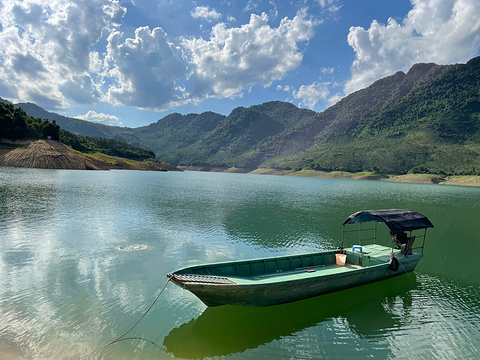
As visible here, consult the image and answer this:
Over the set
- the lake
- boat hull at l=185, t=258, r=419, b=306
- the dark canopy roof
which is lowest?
the lake

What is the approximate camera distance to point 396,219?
1925 centimetres

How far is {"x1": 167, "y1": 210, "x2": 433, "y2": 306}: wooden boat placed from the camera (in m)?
12.4

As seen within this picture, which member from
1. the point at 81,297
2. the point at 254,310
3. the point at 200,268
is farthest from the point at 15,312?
the point at 254,310

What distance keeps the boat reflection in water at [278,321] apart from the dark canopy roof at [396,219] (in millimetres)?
4350

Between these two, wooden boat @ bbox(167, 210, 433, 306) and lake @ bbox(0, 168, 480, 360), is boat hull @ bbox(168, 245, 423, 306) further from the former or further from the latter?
lake @ bbox(0, 168, 480, 360)

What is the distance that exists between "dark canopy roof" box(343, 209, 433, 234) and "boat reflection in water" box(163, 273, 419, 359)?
4.35m

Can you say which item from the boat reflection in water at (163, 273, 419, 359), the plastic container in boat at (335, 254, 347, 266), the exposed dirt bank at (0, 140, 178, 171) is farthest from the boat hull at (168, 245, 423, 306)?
the exposed dirt bank at (0, 140, 178, 171)

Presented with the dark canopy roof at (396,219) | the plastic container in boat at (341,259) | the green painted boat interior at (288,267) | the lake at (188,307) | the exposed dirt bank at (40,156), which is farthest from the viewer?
the exposed dirt bank at (40,156)

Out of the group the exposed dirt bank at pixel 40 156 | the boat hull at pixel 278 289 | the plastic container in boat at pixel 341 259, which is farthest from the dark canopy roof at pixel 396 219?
the exposed dirt bank at pixel 40 156

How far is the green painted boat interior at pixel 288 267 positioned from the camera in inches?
566

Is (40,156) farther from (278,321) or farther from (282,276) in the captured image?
(278,321)

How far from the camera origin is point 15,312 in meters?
12.3

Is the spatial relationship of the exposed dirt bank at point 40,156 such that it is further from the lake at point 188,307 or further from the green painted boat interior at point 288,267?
the green painted boat interior at point 288,267

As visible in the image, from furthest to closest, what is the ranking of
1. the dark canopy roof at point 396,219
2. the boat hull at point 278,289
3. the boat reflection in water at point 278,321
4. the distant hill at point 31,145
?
the distant hill at point 31,145, the dark canopy roof at point 396,219, the boat hull at point 278,289, the boat reflection in water at point 278,321
